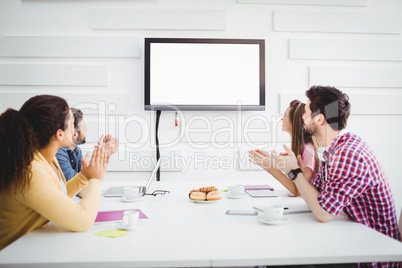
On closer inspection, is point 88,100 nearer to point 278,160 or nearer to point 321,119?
point 278,160

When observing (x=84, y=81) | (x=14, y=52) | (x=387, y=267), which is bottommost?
(x=387, y=267)

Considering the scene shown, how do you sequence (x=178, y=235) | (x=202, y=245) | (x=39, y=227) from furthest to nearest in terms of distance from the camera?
(x=39, y=227) → (x=178, y=235) → (x=202, y=245)

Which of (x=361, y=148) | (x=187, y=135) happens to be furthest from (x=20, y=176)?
(x=187, y=135)

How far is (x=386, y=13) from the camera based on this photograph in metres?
3.56

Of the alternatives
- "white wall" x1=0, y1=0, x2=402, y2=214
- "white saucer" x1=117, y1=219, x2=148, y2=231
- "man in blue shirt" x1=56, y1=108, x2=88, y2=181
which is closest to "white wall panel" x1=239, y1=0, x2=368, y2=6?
"white wall" x1=0, y1=0, x2=402, y2=214

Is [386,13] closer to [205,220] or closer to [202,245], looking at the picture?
[205,220]

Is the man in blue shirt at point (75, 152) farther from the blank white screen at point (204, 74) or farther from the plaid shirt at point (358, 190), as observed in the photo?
the plaid shirt at point (358, 190)

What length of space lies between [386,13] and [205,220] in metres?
3.23

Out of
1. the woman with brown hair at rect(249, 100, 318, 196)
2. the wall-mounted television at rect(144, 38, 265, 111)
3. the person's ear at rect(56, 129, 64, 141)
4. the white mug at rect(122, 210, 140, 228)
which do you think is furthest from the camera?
the wall-mounted television at rect(144, 38, 265, 111)

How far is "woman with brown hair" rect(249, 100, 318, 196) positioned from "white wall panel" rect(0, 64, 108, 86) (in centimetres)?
186

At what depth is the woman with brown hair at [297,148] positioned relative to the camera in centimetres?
217

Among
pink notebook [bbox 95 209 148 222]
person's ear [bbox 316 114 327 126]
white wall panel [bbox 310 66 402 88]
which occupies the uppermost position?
white wall panel [bbox 310 66 402 88]

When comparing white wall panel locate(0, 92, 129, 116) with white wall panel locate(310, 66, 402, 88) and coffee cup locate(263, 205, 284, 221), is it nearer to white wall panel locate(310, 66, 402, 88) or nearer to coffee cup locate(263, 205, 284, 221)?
white wall panel locate(310, 66, 402, 88)

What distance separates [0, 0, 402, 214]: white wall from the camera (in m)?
3.39
